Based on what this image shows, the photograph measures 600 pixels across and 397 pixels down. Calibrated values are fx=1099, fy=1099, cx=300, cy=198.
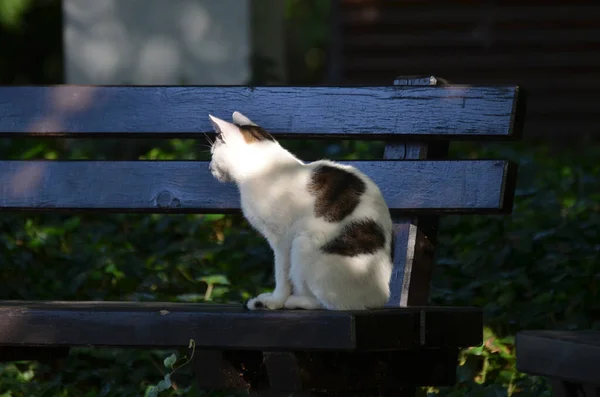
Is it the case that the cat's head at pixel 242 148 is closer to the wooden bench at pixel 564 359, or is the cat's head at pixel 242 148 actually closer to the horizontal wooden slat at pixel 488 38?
the wooden bench at pixel 564 359

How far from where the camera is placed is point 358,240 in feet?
9.57

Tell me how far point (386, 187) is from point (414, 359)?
62cm

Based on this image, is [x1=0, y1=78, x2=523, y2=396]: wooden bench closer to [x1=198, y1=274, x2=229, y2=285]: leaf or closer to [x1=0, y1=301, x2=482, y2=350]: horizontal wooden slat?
[x1=0, y1=301, x2=482, y2=350]: horizontal wooden slat

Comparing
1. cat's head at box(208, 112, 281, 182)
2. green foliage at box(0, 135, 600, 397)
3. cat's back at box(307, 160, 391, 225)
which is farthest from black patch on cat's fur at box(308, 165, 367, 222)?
green foliage at box(0, 135, 600, 397)

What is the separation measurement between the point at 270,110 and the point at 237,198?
304mm

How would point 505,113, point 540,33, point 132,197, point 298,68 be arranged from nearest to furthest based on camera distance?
1. point 505,113
2. point 132,197
3. point 540,33
4. point 298,68

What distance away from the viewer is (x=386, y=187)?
340 cm

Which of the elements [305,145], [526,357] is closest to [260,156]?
[526,357]

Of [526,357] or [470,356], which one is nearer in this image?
[526,357]

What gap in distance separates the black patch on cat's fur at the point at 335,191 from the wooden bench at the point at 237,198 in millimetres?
291

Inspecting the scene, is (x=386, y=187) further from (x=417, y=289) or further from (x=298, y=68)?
(x=298, y=68)

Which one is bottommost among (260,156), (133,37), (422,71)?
(422,71)

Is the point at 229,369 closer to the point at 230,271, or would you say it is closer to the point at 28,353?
the point at 28,353

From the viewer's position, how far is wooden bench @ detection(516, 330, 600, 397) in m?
2.49
